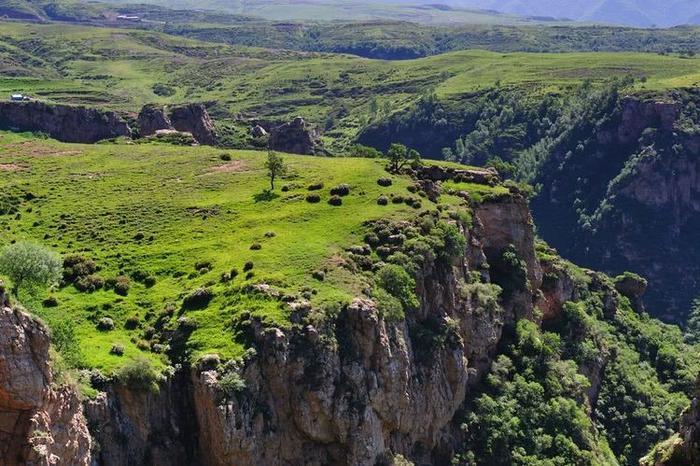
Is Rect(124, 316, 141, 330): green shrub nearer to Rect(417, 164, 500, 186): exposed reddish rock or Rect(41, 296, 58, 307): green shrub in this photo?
Rect(41, 296, 58, 307): green shrub

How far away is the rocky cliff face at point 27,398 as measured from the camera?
52.1m

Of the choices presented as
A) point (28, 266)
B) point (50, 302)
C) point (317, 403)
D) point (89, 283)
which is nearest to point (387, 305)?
point (317, 403)

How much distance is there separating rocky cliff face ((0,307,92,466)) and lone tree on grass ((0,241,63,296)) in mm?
18464

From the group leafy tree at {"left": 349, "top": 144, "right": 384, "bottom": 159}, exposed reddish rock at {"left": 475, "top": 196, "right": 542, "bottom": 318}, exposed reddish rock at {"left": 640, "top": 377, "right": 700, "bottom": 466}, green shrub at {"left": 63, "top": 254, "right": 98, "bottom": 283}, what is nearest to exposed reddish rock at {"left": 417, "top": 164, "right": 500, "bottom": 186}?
exposed reddish rock at {"left": 475, "top": 196, "right": 542, "bottom": 318}

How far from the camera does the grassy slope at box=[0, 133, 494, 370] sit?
8181cm

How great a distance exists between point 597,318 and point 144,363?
335 ft

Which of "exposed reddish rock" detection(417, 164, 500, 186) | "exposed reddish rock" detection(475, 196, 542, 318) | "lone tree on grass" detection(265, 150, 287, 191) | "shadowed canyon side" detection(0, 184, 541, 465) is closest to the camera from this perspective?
"shadowed canyon side" detection(0, 184, 541, 465)

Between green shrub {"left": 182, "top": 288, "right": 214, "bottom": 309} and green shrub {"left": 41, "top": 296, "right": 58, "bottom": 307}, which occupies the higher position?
green shrub {"left": 182, "top": 288, "right": 214, "bottom": 309}

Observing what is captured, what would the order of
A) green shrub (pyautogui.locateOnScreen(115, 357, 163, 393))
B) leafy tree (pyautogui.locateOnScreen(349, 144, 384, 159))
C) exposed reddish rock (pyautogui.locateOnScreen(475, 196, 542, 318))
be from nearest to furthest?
green shrub (pyautogui.locateOnScreen(115, 357, 163, 393)) → exposed reddish rock (pyautogui.locateOnScreen(475, 196, 542, 318)) → leafy tree (pyautogui.locateOnScreen(349, 144, 384, 159))

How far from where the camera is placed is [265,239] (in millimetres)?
99500

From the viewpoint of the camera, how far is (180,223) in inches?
4313

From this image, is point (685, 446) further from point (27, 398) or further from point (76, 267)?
point (76, 267)

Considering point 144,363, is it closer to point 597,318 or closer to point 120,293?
point 120,293

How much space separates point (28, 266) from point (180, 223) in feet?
123
